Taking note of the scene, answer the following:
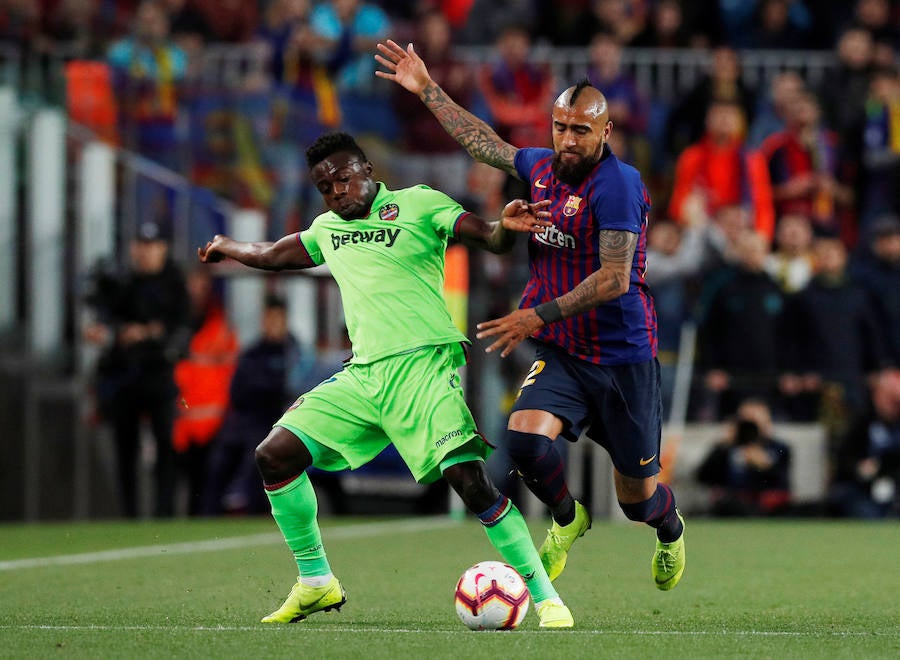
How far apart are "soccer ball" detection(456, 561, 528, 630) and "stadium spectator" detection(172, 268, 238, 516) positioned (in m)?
7.92

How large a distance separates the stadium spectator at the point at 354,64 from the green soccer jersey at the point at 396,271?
8.50 meters

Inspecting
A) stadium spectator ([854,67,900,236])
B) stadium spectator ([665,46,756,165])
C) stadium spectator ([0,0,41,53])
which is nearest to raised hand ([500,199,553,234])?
stadium spectator ([665,46,756,165])

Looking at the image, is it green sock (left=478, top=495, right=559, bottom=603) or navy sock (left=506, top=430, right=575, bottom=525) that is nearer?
green sock (left=478, top=495, right=559, bottom=603)

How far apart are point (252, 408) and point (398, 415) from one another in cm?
730

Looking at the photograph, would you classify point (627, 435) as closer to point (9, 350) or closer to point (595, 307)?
point (595, 307)

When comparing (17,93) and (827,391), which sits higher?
(17,93)

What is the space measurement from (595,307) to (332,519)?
7.65 meters

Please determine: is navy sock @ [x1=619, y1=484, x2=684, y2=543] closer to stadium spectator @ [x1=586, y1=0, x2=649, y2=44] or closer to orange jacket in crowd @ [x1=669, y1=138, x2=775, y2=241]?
orange jacket in crowd @ [x1=669, y1=138, x2=775, y2=241]

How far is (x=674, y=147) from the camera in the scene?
15.5 m

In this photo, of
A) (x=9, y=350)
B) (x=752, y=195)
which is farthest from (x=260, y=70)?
(x=752, y=195)

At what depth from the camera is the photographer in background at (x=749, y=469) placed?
1346cm

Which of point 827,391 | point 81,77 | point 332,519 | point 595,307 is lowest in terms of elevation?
point 332,519

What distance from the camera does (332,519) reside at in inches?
548

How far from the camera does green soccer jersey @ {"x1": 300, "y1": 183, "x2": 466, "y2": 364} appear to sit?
691cm
